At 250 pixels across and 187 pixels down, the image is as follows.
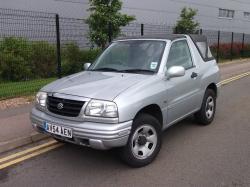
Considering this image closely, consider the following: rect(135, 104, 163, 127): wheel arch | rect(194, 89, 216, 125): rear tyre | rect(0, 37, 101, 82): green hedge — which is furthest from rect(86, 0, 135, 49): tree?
rect(135, 104, 163, 127): wheel arch

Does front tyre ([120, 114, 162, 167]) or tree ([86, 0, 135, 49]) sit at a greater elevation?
tree ([86, 0, 135, 49])

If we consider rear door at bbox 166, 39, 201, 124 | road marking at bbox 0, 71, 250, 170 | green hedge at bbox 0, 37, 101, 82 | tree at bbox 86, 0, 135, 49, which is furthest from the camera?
tree at bbox 86, 0, 135, 49

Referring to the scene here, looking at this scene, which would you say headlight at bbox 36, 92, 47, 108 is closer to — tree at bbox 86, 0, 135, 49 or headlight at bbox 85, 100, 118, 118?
headlight at bbox 85, 100, 118, 118

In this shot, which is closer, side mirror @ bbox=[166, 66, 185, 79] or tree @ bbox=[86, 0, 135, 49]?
side mirror @ bbox=[166, 66, 185, 79]

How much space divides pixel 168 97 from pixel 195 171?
1.18 metres

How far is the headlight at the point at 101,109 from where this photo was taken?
4.39 m

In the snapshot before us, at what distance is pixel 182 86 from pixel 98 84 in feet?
4.98


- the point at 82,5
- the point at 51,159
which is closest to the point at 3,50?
the point at 51,159

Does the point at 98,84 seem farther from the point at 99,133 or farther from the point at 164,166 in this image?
the point at 164,166

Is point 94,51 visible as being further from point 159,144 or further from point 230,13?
point 230,13

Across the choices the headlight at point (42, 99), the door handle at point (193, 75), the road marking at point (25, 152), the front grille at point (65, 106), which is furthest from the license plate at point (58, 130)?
the door handle at point (193, 75)

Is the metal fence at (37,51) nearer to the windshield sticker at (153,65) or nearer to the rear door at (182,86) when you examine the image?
the rear door at (182,86)

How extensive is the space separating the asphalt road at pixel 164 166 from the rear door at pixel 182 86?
0.53m

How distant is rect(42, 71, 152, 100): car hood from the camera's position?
4.58 metres
